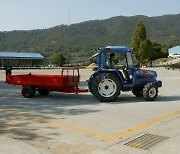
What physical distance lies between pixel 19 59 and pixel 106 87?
6321 centimetres

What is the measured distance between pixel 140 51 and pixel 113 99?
54.1 meters

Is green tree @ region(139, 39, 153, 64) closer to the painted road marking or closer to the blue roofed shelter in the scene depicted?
the blue roofed shelter

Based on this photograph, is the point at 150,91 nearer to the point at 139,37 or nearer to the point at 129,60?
the point at 129,60

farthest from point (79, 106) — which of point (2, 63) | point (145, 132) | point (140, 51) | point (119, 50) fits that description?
point (2, 63)

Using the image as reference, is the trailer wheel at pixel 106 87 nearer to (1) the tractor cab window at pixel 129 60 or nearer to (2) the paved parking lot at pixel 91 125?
(2) the paved parking lot at pixel 91 125

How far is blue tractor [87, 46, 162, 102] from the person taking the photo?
465 inches

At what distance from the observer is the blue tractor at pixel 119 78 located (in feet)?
38.8

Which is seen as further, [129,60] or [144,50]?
[144,50]

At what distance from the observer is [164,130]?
24.3ft

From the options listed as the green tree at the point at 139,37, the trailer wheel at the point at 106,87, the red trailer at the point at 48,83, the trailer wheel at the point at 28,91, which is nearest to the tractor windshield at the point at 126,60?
the trailer wheel at the point at 106,87

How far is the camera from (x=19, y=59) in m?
72.6

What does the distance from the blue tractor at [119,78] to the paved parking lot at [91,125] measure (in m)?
0.41

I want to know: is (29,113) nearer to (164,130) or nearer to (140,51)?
(164,130)

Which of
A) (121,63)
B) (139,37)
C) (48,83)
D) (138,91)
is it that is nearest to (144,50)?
(139,37)
